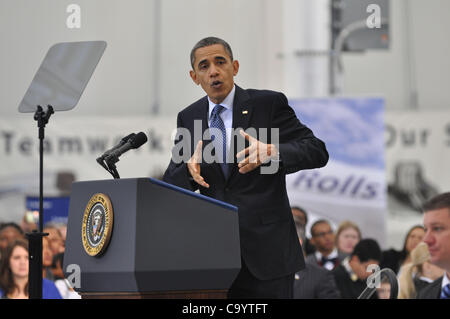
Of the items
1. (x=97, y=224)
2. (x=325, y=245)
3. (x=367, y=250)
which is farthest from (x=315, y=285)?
(x=97, y=224)

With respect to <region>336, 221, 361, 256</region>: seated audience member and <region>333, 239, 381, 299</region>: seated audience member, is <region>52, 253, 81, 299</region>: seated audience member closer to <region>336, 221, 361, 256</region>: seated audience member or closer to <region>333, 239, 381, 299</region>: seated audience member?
<region>333, 239, 381, 299</region>: seated audience member

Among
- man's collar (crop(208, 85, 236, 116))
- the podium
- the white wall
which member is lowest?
the podium

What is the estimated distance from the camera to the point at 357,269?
5.30 meters

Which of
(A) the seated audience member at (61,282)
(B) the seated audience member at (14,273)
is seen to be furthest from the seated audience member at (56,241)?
(B) the seated audience member at (14,273)

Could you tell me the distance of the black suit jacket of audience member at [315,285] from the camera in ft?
14.8

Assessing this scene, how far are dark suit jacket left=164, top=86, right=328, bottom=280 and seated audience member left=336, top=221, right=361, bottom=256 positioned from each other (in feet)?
10.9

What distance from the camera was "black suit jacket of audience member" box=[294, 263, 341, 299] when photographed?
4504 mm

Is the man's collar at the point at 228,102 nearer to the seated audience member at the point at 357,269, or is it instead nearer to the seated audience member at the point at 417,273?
the seated audience member at the point at 417,273

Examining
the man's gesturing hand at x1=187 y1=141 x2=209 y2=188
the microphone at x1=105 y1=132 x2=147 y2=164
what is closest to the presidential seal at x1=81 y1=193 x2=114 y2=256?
A: the microphone at x1=105 y1=132 x2=147 y2=164

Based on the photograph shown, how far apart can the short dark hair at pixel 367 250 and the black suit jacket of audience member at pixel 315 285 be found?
0.88 m

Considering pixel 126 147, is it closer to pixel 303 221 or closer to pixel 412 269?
pixel 412 269

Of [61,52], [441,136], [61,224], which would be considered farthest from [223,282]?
[441,136]
